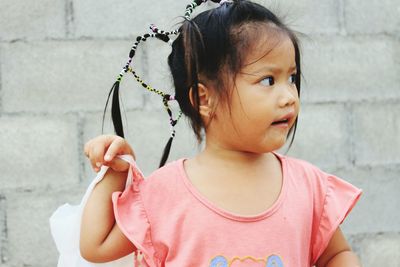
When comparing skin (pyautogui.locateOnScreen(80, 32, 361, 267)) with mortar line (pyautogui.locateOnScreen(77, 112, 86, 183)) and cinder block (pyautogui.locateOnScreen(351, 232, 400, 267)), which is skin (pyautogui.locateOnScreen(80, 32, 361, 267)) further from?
cinder block (pyautogui.locateOnScreen(351, 232, 400, 267))

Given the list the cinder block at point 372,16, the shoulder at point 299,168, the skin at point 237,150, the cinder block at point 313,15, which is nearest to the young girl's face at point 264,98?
the skin at point 237,150

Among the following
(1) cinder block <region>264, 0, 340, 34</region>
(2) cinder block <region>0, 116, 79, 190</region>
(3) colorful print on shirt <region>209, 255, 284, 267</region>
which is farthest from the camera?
(1) cinder block <region>264, 0, 340, 34</region>

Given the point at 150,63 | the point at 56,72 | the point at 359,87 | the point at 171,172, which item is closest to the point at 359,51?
the point at 359,87

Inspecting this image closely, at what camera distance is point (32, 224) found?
2.07 meters

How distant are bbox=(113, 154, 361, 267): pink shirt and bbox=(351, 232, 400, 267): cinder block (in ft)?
3.07

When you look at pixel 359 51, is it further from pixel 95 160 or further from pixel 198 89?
pixel 95 160

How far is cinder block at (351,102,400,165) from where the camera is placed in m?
2.29

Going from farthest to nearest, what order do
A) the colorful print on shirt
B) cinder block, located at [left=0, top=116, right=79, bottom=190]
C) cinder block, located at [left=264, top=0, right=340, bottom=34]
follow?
1. cinder block, located at [left=264, top=0, right=340, bottom=34]
2. cinder block, located at [left=0, top=116, right=79, bottom=190]
3. the colorful print on shirt

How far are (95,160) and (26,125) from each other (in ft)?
2.55

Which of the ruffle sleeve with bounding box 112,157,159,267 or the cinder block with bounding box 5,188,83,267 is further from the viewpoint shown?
the cinder block with bounding box 5,188,83,267

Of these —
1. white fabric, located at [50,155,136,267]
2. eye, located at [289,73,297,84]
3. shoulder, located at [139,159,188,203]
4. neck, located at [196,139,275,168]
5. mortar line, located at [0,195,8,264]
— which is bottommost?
mortar line, located at [0,195,8,264]

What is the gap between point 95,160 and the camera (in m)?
1.35

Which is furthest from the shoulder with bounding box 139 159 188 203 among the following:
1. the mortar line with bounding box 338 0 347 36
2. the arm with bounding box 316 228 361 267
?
the mortar line with bounding box 338 0 347 36

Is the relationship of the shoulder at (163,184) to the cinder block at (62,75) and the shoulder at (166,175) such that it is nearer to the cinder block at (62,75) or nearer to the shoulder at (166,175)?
the shoulder at (166,175)
